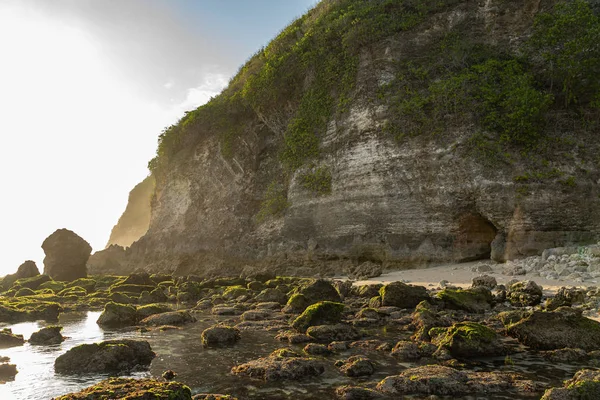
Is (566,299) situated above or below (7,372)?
above

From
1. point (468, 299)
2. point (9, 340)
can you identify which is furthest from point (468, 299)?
point (9, 340)

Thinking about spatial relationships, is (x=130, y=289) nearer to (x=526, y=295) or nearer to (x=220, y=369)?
(x=220, y=369)

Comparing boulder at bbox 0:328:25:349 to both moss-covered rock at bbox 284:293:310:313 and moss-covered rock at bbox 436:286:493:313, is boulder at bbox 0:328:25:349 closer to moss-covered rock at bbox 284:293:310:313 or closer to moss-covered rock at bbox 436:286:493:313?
moss-covered rock at bbox 284:293:310:313

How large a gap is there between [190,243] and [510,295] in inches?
1336

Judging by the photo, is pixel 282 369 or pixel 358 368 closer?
pixel 358 368

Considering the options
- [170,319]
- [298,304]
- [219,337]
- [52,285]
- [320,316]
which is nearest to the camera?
[219,337]

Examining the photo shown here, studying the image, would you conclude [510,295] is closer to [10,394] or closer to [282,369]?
[282,369]

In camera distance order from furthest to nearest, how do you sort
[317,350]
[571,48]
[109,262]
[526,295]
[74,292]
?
[109,262] → [74,292] → [571,48] → [526,295] → [317,350]

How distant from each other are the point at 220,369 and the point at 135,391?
12.8ft

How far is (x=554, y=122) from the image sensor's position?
83.9 ft

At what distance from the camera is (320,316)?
46.7ft

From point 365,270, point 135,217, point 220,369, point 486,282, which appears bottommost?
point 220,369

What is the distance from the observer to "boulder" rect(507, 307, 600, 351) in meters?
10.3

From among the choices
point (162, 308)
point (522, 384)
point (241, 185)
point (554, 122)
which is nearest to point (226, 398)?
point (522, 384)
